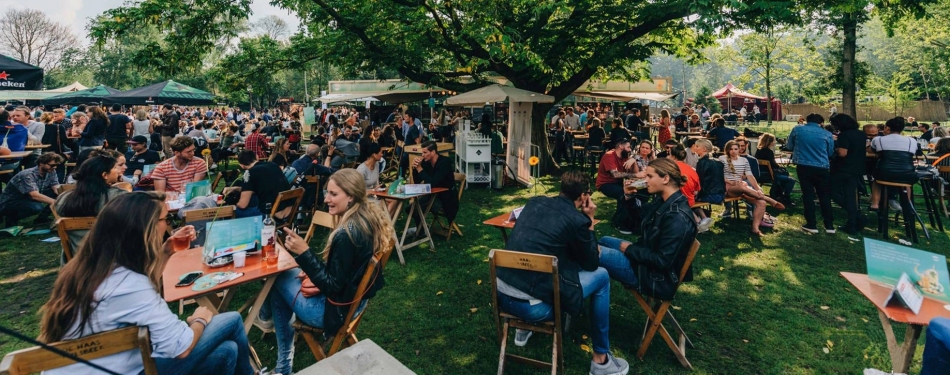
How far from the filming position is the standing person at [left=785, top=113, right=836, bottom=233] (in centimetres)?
668

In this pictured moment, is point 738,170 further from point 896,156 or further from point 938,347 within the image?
point 938,347

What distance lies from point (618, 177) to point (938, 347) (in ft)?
16.1

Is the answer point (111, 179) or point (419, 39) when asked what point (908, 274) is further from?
point (419, 39)

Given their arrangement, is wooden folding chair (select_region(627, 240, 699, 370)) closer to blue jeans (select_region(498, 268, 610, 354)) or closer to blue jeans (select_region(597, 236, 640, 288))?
blue jeans (select_region(597, 236, 640, 288))

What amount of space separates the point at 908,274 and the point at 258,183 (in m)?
5.74

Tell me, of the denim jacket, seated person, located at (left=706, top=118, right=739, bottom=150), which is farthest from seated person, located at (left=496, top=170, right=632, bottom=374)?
seated person, located at (left=706, top=118, right=739, bottom=150)

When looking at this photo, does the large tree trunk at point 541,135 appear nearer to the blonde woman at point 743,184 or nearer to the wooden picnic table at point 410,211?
the blonde woman at point 743,184

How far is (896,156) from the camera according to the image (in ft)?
21.3

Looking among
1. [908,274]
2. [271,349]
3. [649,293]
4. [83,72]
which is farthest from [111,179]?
[83,72]

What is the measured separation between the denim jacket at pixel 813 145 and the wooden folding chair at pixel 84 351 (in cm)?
795

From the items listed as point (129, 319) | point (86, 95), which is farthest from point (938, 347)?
point (86, 95)

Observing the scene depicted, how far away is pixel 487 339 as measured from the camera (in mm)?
3926

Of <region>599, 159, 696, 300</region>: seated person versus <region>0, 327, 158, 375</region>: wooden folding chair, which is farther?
<region>599, 159, 696, 300</region>: seated person

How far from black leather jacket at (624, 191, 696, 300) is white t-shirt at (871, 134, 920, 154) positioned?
5.31m
